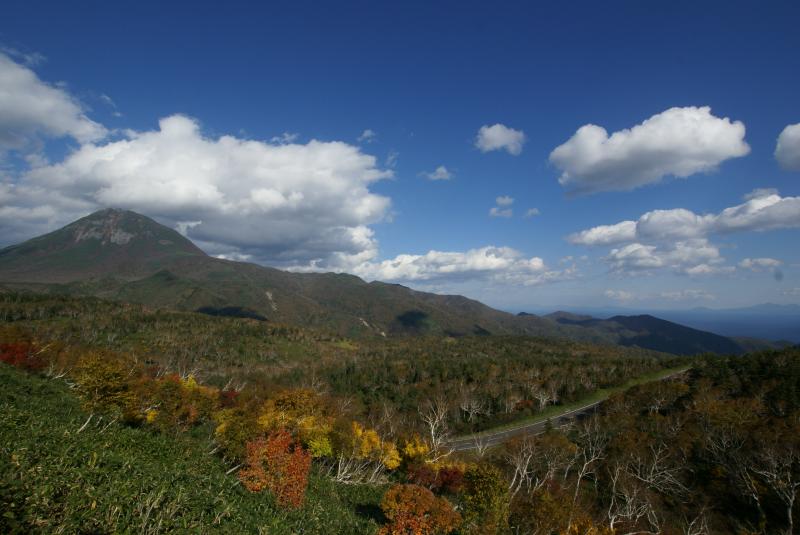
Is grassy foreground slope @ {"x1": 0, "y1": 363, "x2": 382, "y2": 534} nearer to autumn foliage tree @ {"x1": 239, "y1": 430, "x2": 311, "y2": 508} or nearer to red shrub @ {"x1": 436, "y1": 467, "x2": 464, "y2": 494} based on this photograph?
autumn foliage tree @ {"x1": 239, "y1": 430, "x2": 311, "y2": 508}

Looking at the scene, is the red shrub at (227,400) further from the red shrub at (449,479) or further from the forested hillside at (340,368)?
the red shrub at (449,479)

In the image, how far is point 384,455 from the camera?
55.2 m

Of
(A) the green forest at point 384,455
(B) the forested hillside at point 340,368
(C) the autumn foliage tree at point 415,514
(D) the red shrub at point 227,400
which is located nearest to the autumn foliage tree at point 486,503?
(A) the green forest at point 384,455

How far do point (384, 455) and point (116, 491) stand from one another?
154 ft

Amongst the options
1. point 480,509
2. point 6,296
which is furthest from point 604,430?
point 6,296

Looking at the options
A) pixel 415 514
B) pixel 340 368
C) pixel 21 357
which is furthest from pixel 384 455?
pixel 340 368

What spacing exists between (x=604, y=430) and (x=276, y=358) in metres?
141

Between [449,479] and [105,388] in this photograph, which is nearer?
[105,388]

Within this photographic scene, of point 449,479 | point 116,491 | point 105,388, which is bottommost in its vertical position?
point 449,479

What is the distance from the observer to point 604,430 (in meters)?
73.2

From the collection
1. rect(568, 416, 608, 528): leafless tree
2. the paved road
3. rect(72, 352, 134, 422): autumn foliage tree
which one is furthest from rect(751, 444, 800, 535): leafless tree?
rect(72, 352, 134, 422): autumn foliage tree

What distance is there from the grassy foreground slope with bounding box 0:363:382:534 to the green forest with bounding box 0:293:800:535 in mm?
94

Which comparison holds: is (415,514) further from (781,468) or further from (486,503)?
(781,468)

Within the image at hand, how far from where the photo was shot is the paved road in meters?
85.9
